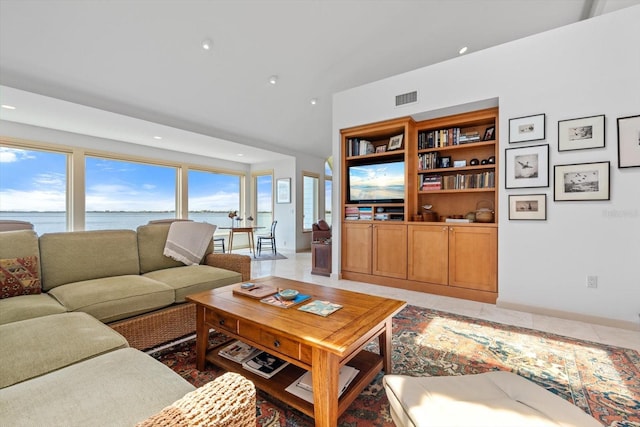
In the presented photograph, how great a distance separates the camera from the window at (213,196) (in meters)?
7.19

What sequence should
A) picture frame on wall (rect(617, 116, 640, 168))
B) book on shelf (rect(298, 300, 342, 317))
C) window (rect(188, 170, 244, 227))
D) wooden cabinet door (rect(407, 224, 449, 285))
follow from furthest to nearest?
window (rect(188, 170, 244, 227))
wooden cabinet door (rect(407, 224, 449, 285))
picture frame on wall (rect(617, 116, 640, 168))
book on shelf (rect(298, 300, 342, 317))

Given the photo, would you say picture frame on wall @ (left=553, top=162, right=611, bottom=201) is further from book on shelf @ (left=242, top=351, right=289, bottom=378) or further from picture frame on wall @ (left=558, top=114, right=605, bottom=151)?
book on shelf @ (left=242, top=351, right=289, bottom=378)

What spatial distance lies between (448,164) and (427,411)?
135 inches

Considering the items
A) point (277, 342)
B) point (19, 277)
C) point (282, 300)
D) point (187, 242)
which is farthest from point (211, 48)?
point (277, 342)

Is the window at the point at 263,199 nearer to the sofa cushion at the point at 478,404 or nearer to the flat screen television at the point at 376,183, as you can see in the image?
the flat screen television at the point at 376,183

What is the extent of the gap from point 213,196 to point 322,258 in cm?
426

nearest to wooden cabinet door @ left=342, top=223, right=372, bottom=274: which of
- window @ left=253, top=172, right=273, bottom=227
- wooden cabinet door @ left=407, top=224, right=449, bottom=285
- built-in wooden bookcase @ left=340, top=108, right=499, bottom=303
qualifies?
built-in wooden bookcase @ left=340, top=108, right=499, bottom=303

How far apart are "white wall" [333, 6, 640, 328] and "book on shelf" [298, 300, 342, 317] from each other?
2403 millimetres

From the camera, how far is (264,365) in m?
1.68

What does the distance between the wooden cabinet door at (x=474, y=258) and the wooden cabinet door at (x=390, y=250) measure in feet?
1.98

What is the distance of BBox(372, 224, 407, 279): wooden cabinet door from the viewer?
3.84 m

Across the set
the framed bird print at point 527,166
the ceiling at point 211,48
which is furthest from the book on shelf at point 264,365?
the ceiling at point 211,48

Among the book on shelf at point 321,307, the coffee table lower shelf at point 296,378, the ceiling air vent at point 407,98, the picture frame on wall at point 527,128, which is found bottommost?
the coffee table lower shelf at point 296,378

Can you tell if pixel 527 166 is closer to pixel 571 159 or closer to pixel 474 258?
pixel 571 159
